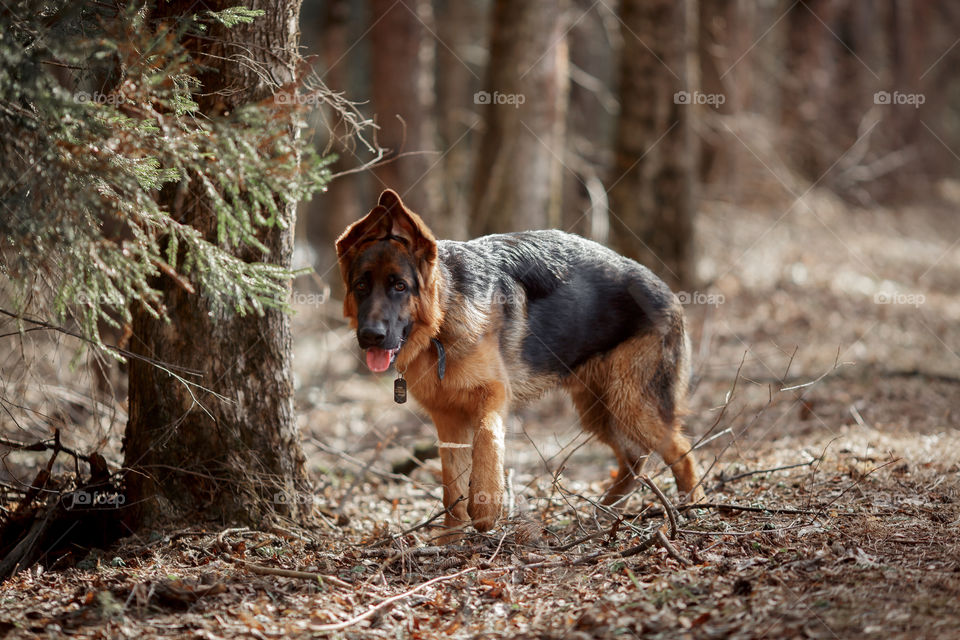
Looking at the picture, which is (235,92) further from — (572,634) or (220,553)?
(572,634)

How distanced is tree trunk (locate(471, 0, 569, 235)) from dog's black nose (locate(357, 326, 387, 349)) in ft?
21.9

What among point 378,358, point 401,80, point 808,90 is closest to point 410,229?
point 378,358

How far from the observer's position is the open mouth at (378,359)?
5108 mm

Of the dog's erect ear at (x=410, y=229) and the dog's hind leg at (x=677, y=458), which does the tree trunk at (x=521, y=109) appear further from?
the dog's erect ear at (x=410, y=229)

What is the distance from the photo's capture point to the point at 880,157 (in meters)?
25.6

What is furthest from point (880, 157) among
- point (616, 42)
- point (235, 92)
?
point (235, 92)

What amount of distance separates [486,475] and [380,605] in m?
1.44

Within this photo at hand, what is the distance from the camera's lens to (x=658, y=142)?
42.0 feet

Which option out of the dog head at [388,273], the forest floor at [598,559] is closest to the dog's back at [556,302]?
the dog head at [388,273]

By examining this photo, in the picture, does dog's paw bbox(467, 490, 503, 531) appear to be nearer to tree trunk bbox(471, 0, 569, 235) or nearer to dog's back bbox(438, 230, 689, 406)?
dog's back bbox(438, 230, 689, 406)

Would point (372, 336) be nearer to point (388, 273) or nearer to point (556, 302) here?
point (388, 273)

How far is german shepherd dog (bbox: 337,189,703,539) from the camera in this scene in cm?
526

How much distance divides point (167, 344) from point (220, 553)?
53.7 inches

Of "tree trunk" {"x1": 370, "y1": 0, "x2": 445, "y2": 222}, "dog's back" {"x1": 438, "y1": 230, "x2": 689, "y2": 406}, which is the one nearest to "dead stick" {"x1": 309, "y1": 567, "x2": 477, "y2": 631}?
"dog's back" {"x1": 438, "y1": 230, "x2": 689, "y2": 406}
